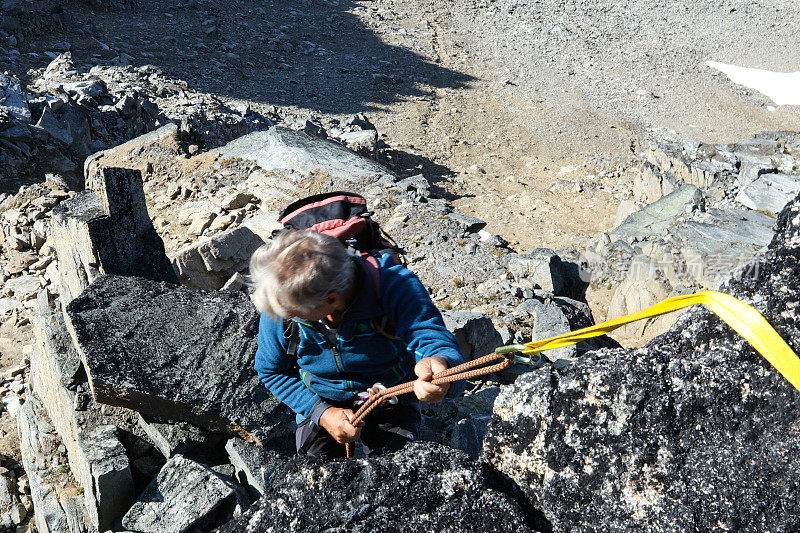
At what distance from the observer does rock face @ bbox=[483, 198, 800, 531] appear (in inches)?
61.4

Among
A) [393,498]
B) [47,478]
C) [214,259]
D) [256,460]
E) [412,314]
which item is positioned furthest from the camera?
[214,259]

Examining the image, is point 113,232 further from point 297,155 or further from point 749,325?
point 297,155

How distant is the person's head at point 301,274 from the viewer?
2102 millimetres

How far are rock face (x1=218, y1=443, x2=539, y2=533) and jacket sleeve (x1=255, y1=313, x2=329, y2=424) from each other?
2.25 ft

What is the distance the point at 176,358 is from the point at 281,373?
1.12m

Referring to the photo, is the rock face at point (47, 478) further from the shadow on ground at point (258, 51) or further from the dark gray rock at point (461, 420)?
the shadow on ground at point (258, 51)

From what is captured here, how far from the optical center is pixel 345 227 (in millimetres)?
2439

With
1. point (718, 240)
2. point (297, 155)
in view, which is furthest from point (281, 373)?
point (297, 155)

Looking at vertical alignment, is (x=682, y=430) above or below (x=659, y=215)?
above

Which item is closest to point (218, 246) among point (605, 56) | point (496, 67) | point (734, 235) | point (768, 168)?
point (734, 235)

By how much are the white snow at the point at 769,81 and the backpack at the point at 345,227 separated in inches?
736

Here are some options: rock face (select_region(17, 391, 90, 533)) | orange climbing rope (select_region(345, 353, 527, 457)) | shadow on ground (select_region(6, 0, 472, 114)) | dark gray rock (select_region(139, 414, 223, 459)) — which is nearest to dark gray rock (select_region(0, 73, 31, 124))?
shadow on ground (select_region(6, 0, 472, 114))

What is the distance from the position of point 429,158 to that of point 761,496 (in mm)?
12084

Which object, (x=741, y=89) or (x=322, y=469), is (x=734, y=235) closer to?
(x=322, y=469)
